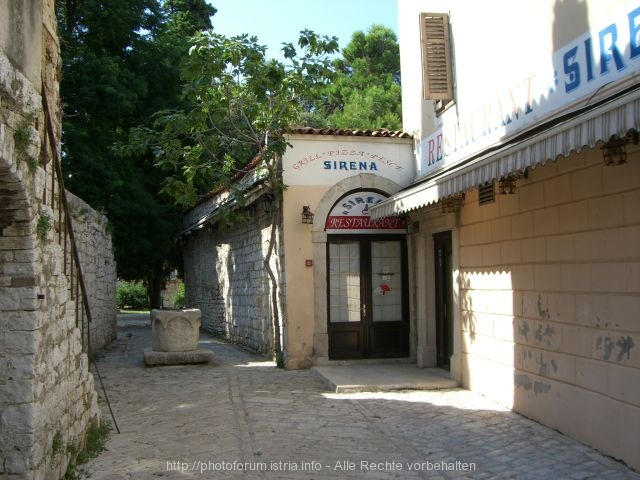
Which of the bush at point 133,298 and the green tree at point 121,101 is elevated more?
the green tree at point 121,101

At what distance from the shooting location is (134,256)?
694 inches

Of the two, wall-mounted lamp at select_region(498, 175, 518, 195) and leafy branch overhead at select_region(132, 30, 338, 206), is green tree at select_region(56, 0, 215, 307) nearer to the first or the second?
leafy branch overhead at select_region(132, 30, 338, 206)

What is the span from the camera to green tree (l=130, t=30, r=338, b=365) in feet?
30.2

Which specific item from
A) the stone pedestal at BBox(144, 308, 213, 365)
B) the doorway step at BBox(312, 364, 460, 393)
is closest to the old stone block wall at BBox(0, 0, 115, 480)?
the doorway step at BBox(312, 364, 460, 393)

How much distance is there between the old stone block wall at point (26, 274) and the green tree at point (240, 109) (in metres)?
4.84

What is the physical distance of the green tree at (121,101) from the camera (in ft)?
49.2

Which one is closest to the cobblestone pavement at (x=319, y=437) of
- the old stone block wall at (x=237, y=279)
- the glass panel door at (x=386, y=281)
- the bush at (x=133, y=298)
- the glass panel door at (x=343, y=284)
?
the glass panel door at (x=343, y=284)

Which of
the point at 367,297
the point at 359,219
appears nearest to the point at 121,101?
the point at 359,219

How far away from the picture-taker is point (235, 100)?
989 centimetres

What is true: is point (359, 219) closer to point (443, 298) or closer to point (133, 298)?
point (443, 298)

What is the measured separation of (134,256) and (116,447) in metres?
12.6

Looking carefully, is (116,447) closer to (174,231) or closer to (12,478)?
(12,478)

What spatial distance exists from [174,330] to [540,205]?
7.11m

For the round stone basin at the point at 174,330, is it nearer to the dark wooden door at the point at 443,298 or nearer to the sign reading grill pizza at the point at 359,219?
the sign reading grill pizza at the point at 359,219
